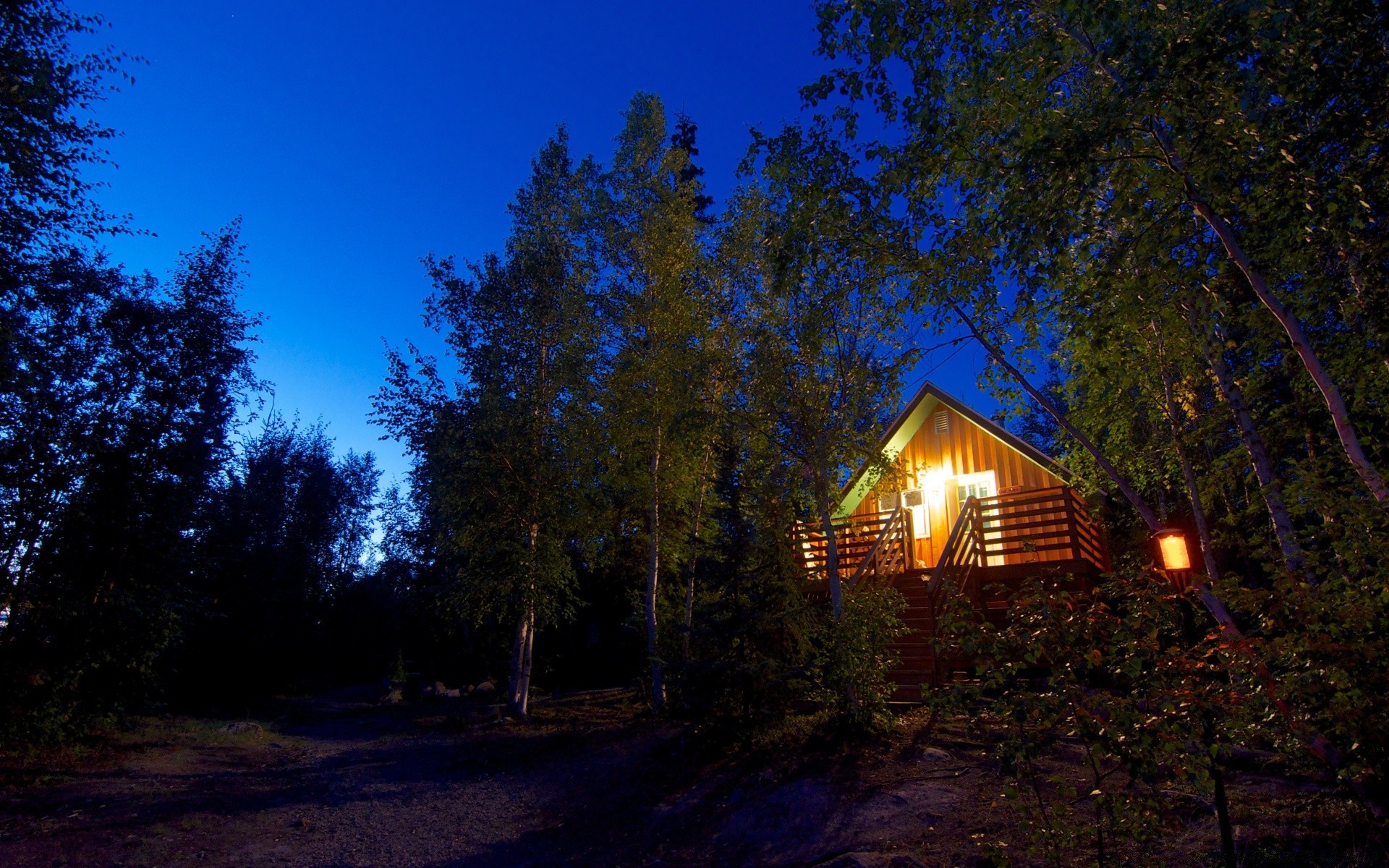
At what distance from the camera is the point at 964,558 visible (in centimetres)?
1427

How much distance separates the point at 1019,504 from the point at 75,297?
19.3 m

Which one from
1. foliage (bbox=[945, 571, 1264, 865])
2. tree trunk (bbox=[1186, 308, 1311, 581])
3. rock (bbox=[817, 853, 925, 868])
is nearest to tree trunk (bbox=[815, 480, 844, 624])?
rock (bbox=[817, 853, 925, 868])

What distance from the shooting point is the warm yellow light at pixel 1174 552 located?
6637 mm

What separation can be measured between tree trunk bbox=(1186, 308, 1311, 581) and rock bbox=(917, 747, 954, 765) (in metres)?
4.37

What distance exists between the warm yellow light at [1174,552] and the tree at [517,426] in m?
11.2

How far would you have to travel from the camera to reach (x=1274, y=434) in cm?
727

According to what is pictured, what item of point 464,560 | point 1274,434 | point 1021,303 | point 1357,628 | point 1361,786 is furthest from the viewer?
point 464,560

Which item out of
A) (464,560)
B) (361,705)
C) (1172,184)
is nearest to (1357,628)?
(1172,184)

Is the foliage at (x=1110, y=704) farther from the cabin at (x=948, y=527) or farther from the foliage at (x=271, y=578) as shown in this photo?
the foliage at (x=271, y=578)

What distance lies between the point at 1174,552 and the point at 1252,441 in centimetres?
128

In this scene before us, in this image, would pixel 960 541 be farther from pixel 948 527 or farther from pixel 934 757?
pixel 934 757

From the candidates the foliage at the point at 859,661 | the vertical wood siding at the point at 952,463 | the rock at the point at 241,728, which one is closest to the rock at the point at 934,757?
the foliage at the point at 859,661

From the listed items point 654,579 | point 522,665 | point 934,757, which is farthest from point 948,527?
point 522,665

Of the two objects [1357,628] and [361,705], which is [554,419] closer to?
[1357,628]
